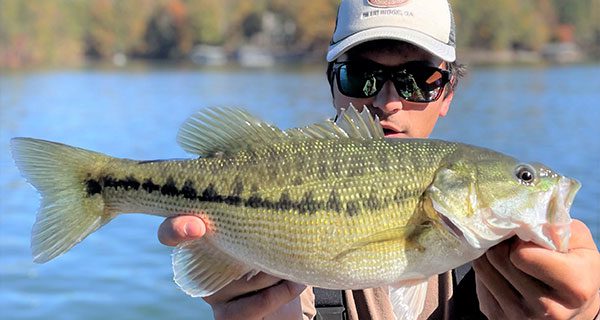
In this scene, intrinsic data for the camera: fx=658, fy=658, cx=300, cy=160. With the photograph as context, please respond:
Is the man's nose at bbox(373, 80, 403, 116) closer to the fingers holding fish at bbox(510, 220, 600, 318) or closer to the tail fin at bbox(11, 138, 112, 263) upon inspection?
the fingers holding fish at bbox(510, 220, 600, 318)

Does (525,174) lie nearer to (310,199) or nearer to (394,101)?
(310,199)

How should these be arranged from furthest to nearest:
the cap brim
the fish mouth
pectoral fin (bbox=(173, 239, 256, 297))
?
the cap brim
pectoral fin (bbox=(173, 239, 256, 297))
the fish mouth

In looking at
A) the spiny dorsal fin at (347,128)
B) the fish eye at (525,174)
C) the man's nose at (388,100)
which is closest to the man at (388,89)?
the man's nose at (388,100)

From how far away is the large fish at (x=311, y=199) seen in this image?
2240 mm

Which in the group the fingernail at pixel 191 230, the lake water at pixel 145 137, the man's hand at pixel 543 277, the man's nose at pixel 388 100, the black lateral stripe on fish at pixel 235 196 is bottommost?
the man's hand at pixel 543 277

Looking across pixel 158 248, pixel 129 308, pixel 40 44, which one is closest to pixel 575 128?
pixel 158 248

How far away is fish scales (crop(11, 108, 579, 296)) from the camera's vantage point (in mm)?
2242

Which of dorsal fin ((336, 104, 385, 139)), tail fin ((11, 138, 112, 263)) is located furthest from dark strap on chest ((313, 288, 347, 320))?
tail fin ((11, 138, 112, 263))

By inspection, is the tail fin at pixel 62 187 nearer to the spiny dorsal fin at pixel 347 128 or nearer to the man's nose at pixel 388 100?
the spiny dorsal fin at pixel 347 128

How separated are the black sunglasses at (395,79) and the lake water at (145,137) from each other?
0.61m

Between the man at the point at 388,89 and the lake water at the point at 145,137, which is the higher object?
the lake water at the point at 145,137

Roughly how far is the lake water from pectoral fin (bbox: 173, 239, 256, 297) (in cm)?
175

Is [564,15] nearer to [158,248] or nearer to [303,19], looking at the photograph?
[303,19]

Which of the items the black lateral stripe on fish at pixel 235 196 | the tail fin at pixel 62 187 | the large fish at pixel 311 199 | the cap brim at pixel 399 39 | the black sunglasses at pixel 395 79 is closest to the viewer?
the large fish at pixel 311 199
